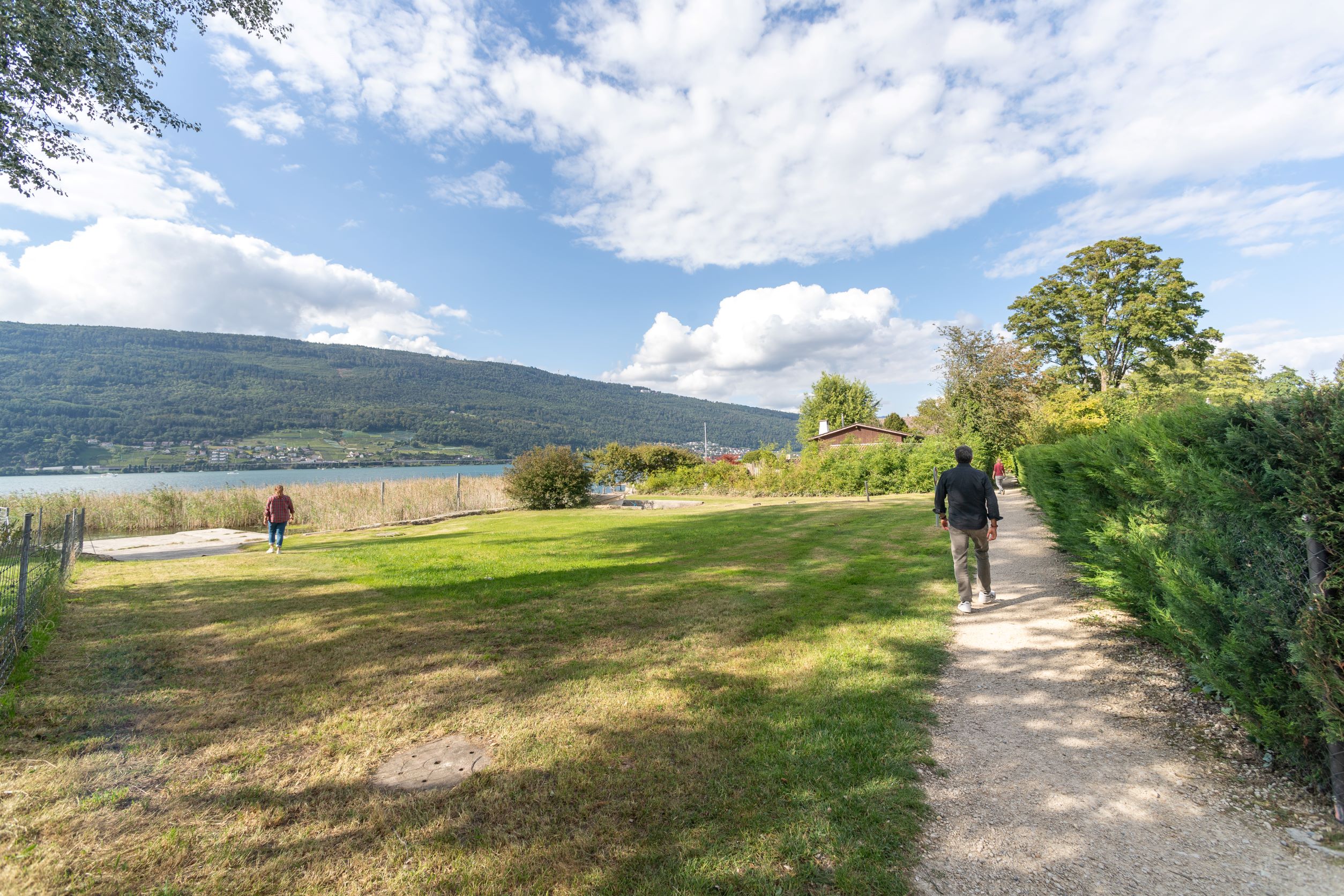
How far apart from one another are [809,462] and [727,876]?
28906 mm

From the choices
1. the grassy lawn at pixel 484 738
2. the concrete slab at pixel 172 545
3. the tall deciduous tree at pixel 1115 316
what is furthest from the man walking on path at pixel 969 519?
the tall deciduous tree at pixel 1115 316

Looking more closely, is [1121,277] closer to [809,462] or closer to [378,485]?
[809,462]

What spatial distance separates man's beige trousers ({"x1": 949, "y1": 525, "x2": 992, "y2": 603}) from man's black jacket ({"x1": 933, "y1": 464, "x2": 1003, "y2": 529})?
9 centimetres

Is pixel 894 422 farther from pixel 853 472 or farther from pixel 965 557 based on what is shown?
pixel 965 557

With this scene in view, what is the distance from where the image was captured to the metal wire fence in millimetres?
4654

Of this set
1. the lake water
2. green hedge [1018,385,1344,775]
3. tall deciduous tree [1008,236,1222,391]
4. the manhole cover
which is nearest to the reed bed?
the lake water

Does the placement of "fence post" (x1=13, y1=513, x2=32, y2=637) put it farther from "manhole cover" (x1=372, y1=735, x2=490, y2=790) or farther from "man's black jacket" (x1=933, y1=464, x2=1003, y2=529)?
"man's black jacket" (x1=933, y1=464, x2=1003, y2=529)

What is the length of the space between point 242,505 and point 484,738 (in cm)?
2310

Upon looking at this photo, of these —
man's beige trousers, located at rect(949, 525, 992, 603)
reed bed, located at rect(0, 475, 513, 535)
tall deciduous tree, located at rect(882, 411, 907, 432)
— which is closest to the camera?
man's beige trousers, located at rect(949, 525, 992, 603)

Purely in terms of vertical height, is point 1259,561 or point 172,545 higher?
point 1259,561

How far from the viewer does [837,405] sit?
6638 cm

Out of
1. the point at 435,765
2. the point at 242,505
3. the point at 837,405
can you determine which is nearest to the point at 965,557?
the point at 435,765

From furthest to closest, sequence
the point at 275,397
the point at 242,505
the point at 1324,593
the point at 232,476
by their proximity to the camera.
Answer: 1. the point at 275,397
2. the point at 232,476
3. the point at 242,505
4. the point at 1324,593

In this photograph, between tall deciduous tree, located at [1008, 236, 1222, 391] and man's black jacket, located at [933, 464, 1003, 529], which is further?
tall deciduous tree, located at [1008, 236, 1222, 391]
